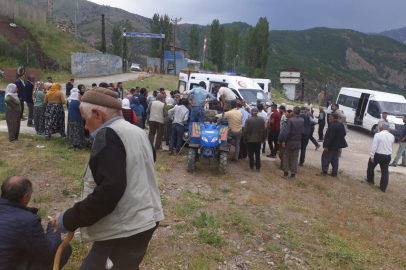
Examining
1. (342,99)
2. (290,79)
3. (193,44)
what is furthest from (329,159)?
(193,44)

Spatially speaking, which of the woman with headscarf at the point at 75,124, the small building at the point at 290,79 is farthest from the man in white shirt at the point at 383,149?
the small building at the point at 290,79

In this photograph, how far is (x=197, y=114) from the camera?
9188 mm

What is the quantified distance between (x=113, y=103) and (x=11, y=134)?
7796 mm

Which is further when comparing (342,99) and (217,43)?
(217,43)

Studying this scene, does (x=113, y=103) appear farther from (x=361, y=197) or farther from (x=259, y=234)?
(x=361, y=197)

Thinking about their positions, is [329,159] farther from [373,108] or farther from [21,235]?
[373,108]

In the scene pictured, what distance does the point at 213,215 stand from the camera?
220 inches

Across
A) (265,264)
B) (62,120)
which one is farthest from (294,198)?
(62,120)

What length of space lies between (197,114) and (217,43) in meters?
50.3

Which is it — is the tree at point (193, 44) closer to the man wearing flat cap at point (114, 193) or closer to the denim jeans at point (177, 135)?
the denim jeans at point (177, 135)

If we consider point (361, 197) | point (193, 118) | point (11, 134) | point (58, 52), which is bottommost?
point (361, 197)

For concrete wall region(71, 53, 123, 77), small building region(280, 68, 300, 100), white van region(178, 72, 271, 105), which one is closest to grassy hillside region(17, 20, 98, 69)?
concrete wall region(71, 53, 123, 77)

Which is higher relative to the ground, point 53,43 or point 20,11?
point 20,11

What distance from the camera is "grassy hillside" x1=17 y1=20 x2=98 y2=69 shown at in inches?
1193
